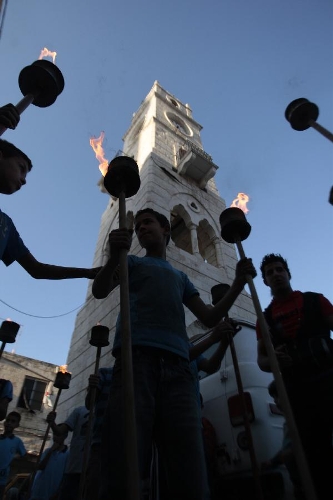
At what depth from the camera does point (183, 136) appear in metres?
17.1

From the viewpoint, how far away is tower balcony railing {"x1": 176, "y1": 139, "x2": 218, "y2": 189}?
13.2 m

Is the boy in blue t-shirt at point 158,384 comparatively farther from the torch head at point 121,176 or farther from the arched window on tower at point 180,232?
the arched window on tower at point 180,232

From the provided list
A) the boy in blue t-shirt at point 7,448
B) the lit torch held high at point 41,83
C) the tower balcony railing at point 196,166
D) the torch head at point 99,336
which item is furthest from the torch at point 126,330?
the tower balcony railing at point 196,166

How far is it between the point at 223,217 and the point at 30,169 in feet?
5.93

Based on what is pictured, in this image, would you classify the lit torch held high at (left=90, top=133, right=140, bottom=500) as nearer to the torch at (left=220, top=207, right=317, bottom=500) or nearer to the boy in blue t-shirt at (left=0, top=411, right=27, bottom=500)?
the torch at (left=220, top=207, right=317, bottom=500)

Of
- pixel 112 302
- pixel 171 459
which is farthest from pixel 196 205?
pixel 171 459

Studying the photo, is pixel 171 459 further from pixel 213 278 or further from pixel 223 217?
pixel 213 278

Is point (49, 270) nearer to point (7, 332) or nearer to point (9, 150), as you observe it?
point (9, 150)

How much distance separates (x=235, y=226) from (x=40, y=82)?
2306mm

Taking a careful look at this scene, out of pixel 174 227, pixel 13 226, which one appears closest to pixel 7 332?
pixel 13 226

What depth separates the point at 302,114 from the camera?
11.6 ft

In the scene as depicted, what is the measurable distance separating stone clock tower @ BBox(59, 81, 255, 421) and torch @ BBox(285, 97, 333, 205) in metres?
5.22

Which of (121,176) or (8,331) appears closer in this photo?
(121,176)

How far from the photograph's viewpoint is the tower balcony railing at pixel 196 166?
13.2 meters
